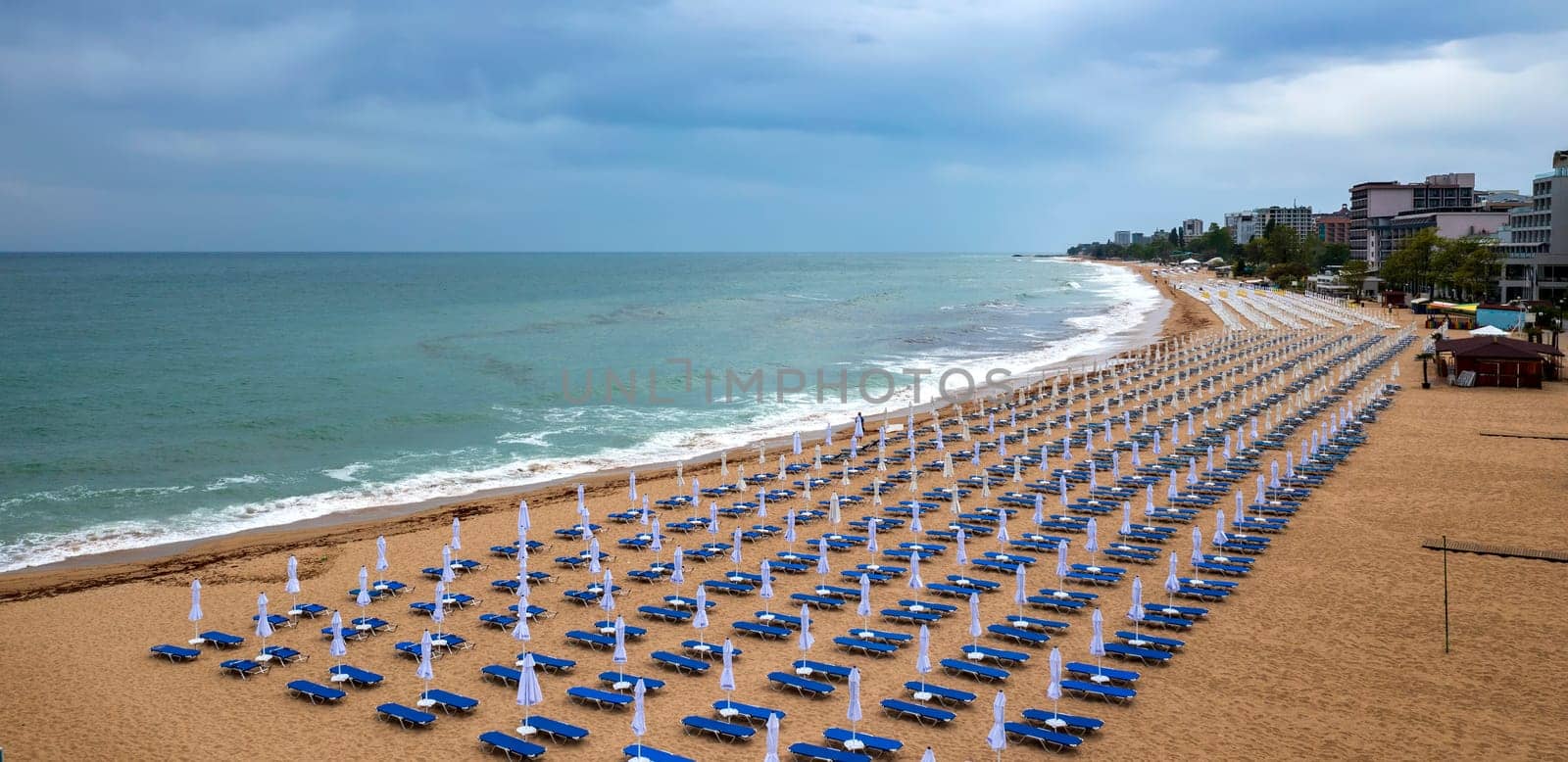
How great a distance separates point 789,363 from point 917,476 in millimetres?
31867

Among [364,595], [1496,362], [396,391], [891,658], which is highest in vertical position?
[1496,362]

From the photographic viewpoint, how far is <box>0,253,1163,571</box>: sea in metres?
28.6

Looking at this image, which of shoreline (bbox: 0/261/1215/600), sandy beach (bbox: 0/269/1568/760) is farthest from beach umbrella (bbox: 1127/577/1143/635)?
shoreline (bbox: 0/261/1215/600)

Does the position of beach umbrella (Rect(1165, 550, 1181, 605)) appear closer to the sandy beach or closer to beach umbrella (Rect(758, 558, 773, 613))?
the sandy beach

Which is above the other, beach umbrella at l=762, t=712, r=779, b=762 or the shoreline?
beach umbrella at l=762, t=712, r=779, b=762

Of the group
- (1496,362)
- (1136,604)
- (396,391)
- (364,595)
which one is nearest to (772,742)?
(1136,604)

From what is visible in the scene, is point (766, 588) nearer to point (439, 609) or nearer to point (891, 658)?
point (891, 658)

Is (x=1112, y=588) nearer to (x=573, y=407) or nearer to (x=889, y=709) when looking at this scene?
(x=889, y=709)

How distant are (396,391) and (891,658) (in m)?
36.1

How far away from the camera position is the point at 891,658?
15070 millimetres

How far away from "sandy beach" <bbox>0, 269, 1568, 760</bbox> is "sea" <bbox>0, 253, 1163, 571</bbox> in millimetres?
6047

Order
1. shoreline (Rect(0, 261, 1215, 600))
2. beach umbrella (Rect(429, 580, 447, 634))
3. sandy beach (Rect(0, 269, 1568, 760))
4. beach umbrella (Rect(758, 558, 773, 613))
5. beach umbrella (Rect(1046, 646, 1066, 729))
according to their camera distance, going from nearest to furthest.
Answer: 1. beach umbrella (Rect(1046, 646, 1066, 729))
2. sandy beach (Rect(0, 269, 1568, 760))
3. beach umbrella (Rect(429, 580, 447, 634))
4. beach umbrella (Rect(758, 558, 773, 613))
5. shoreline (Rect(0, 261, 1215, 600))

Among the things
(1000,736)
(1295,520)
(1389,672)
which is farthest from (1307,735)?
(1295,520)

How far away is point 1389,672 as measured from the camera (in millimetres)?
13844
